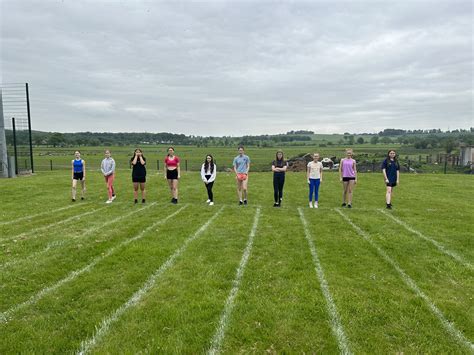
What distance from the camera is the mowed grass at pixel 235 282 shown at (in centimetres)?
395

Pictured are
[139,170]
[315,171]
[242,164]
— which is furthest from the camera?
[139,170]

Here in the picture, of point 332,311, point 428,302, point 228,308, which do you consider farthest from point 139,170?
point 428,302

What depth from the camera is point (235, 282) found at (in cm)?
544

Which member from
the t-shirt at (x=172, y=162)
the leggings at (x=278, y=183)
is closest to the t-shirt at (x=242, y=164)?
the leggings at (x=278, y=183)

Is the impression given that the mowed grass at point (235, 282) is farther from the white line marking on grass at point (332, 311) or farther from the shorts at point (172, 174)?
the shorts at point (172, 174)

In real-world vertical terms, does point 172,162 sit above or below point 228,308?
above

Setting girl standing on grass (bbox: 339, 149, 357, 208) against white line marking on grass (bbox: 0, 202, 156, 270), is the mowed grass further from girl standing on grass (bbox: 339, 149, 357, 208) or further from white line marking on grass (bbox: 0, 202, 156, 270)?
girl standing on grass (bbox: 339, 149, 357, 208)

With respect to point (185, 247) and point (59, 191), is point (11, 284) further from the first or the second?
point (59, 191)

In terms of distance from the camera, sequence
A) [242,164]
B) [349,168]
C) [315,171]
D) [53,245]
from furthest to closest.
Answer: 1. [242,164]
2. [315,171]
3. [349,168]
4. [53,245]

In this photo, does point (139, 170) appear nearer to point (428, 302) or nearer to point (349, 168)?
point (349, 168)

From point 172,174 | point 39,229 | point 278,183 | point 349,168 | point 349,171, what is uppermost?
point 349,168

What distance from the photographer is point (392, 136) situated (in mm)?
85312

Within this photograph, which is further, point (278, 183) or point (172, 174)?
point (172, 174)

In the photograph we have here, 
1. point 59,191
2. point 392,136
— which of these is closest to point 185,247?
point 59,191
